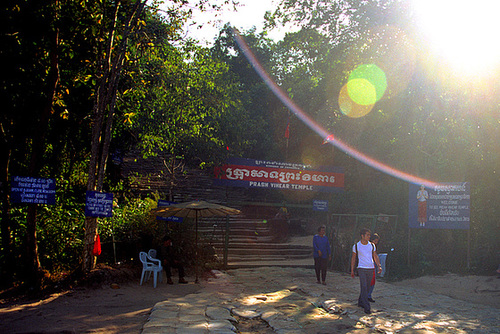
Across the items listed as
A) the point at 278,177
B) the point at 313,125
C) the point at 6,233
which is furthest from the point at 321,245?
the point at 313,125

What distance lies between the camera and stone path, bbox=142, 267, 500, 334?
7.46m

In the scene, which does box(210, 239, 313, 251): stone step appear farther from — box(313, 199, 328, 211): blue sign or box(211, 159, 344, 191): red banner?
box(313, 199, 328, 211): blue sign

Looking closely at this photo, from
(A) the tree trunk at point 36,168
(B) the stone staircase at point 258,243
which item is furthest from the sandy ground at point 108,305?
(B) the stone staircase at point 258,243

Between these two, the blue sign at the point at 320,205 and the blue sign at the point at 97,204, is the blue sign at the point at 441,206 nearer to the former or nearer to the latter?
the blue sign at the point at 320,205

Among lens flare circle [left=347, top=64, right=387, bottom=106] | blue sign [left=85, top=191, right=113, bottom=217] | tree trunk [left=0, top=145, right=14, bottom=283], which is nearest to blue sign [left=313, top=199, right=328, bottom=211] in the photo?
lens flare circle [left=347, top=64, right=387, bottom=106]

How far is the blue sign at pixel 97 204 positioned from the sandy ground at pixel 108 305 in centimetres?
185

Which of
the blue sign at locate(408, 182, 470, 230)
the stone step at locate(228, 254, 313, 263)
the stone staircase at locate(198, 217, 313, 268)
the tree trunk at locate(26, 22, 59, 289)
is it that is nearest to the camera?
the tree trunk at locate(26, 22, 59, 289)

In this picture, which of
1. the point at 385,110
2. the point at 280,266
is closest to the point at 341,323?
the point at 280,266

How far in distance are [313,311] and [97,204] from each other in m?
5.96

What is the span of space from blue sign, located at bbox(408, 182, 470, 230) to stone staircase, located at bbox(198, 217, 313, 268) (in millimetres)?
4719

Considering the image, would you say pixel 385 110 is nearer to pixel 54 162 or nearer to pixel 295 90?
pixel 295 90

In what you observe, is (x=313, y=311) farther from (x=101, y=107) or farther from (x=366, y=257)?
(x=101, y=107)

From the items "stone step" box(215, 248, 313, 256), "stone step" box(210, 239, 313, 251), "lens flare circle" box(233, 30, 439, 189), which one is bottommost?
"stone step" box(215, 248, 313, 256)

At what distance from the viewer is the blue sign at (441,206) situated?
14242 millimetres
